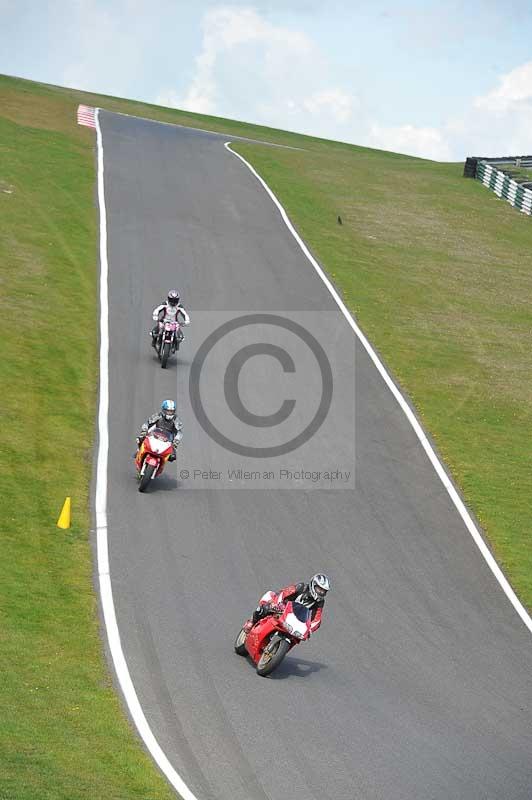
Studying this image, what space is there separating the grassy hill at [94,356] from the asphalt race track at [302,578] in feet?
2.74

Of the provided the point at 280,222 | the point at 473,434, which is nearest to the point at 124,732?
the point at 473,434

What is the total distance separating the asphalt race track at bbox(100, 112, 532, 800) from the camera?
46.1ft

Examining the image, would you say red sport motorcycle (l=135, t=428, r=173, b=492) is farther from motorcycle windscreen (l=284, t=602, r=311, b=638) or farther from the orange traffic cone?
motorcycle windscreen (l=284, t=602, r=311, b=638)

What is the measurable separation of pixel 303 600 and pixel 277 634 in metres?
0.61

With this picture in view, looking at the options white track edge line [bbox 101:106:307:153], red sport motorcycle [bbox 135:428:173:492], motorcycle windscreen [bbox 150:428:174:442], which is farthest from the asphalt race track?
white track edge line [bbox 101:106:307:153]

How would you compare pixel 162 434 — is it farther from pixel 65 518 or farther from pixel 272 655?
pixel 272 655

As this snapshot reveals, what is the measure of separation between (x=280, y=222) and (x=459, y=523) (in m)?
25.5

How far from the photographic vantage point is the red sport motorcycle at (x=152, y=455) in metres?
22.2

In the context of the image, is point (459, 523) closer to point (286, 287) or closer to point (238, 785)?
point (238, 785)

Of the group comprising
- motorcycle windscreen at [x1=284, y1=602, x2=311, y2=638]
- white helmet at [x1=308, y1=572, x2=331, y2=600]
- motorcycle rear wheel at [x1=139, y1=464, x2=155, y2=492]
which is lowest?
motorcycle windscreen at [x1=284, y1=602, x2=311, y2=638]

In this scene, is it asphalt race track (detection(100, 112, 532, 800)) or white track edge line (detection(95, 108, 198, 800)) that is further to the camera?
asphalt race track (detection(100, 112, 532, 800))

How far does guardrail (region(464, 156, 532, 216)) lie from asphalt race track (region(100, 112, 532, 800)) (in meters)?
26.7

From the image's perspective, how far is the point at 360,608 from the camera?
1900cm

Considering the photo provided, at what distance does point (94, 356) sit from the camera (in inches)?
1175
